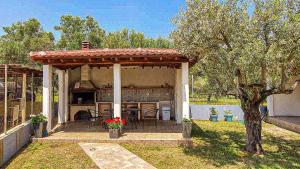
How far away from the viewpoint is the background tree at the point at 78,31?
45.5 meters

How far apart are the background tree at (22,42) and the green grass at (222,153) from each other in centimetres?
3391

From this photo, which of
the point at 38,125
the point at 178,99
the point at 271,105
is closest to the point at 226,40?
the point at 178,99

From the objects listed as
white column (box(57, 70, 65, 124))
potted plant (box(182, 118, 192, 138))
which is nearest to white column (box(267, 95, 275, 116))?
potted plant (box(182, 118, 192, 138))

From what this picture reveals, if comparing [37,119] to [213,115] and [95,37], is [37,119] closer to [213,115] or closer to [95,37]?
[213,115]

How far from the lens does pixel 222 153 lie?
340 inches

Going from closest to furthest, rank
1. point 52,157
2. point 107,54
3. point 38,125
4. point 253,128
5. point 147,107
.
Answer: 1. point 52,157
2. point 253,128
3. point 38,125
4. point 107,54
5. point 147,107

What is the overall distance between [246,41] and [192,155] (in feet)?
13.8

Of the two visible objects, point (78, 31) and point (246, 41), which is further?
point (78, 31)

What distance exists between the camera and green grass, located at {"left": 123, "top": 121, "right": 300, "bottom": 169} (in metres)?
7.57

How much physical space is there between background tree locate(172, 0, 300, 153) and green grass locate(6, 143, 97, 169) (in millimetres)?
5168

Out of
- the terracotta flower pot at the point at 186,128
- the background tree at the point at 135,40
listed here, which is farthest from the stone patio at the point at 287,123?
the background tree at the point at 135,40

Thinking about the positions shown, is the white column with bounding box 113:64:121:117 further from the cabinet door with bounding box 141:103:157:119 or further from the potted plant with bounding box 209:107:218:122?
the potted plant with bounding box 209:107:218:122

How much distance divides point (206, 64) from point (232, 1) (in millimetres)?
2504

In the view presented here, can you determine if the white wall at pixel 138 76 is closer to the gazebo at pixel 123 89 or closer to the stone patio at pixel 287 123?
the gazebo at pixel 123 89
